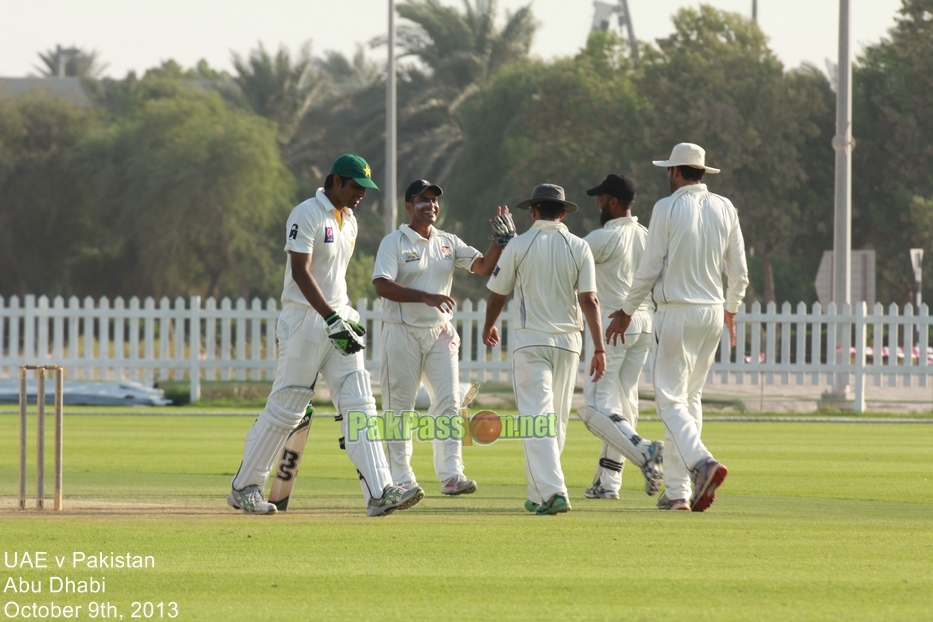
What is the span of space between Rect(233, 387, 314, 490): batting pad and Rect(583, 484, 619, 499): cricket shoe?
83.4 inches

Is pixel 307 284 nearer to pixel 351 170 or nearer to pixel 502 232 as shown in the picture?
pixel 351 170

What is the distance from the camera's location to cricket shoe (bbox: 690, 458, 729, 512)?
26.4 feet

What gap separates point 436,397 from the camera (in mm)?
9344

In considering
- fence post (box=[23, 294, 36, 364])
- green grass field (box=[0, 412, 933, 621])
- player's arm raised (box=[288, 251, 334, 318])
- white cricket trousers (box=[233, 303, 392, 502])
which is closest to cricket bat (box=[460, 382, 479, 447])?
green grass field (box=[0, 412, 933, 621])

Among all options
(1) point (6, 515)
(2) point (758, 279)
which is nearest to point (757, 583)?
(1) point (6, 515)

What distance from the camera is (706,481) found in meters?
8.09

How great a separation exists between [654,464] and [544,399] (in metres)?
1.17

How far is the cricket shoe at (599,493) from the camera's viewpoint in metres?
9.30

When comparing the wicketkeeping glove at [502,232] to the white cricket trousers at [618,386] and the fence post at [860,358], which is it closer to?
the white cricket trousers at [618,386]

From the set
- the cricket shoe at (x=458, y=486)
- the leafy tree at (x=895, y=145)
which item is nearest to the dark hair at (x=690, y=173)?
the cricket shoe at (x=458, y=486)

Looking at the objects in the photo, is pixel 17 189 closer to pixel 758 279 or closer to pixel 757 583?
pixel 758 279

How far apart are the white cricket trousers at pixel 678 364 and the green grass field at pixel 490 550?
0.31 meters

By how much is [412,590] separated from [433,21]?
45.8 meters

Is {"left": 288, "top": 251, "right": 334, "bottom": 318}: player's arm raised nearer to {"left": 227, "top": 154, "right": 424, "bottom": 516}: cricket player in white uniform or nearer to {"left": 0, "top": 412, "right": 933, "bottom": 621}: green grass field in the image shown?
{"left": 227, "top": 154, "right": 424, "bottom": 516}: cricket player in white uniform
